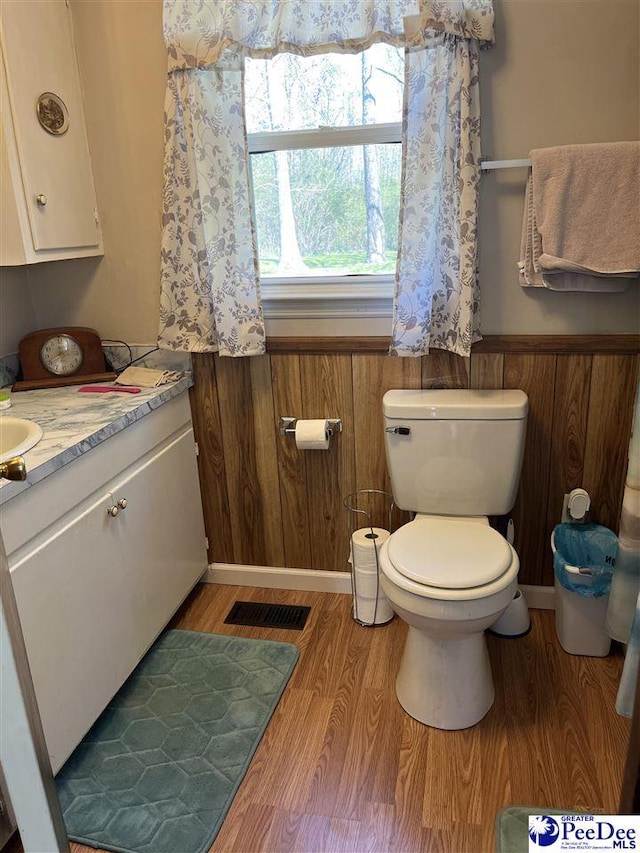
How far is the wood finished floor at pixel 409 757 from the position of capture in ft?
5.01

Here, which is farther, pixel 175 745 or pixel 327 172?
pixel 327 172

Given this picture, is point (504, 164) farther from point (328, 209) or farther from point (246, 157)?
point (246, 157)

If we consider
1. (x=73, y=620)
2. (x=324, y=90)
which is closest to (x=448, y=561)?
(x=73, y=620)

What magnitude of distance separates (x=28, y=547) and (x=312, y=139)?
1.49 meters

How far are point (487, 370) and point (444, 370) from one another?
5.5 inches

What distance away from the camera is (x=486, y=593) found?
5.41 ft

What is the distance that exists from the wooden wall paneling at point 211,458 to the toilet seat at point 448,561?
2.71 feet

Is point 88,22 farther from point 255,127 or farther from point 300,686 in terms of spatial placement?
point 300,686

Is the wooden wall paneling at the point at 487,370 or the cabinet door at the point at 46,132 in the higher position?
the cabinet door at the point at 46,132

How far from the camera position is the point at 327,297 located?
212 centimetres

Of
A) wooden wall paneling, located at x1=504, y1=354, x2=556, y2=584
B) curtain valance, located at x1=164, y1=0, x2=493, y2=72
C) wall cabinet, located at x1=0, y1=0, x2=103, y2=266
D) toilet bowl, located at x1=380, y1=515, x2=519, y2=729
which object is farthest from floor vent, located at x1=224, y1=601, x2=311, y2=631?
curtain valance, located at x1=164, y1=0, x2=493, y2=72

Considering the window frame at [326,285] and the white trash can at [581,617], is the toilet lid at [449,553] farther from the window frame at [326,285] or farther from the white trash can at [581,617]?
the window frame at [326,285]

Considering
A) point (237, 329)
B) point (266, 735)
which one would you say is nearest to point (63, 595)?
point (266, 735)

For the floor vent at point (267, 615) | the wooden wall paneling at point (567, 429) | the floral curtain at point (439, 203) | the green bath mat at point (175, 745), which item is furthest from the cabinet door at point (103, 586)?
the wooden wall paneling at point (567, 429)
